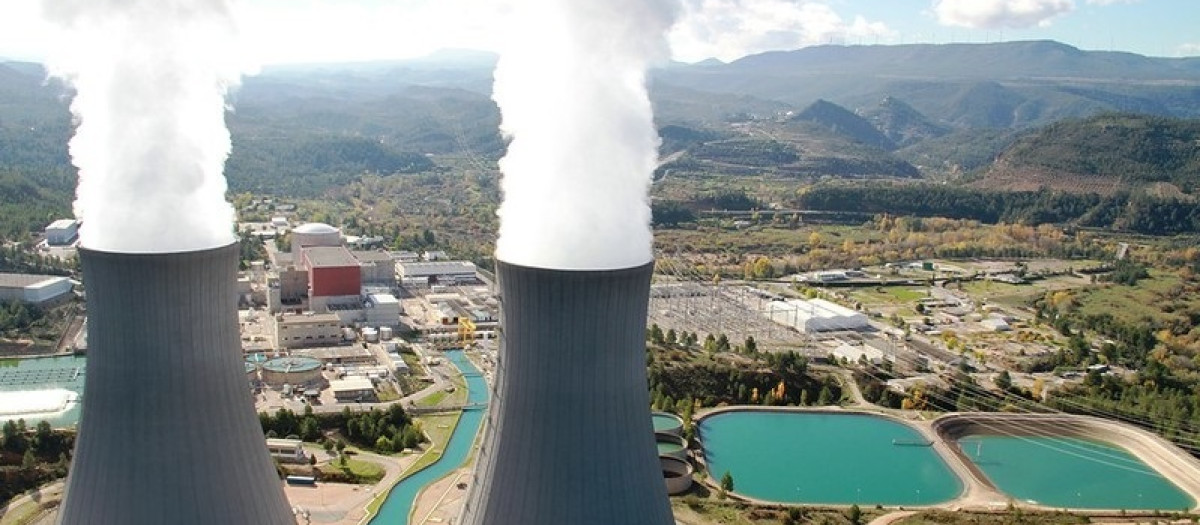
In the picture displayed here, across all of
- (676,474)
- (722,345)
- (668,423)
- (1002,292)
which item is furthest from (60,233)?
(1002,292)

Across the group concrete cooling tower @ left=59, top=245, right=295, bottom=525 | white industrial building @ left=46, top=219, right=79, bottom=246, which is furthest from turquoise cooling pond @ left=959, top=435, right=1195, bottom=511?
white industrial building @ left=46, top=219, right=79, bottom=246

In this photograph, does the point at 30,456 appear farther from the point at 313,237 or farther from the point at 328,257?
the point at 313,237

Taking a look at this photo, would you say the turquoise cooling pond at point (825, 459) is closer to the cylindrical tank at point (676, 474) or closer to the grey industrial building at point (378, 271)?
the cylindrical tank at point (676, 474)

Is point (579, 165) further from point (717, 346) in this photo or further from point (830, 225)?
point (830, 225)

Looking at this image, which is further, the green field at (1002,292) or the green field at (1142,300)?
the green field at (1002,292)

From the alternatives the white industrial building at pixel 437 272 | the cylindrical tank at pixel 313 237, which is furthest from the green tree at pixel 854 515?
the cylindrical tank at pixel 313 237
